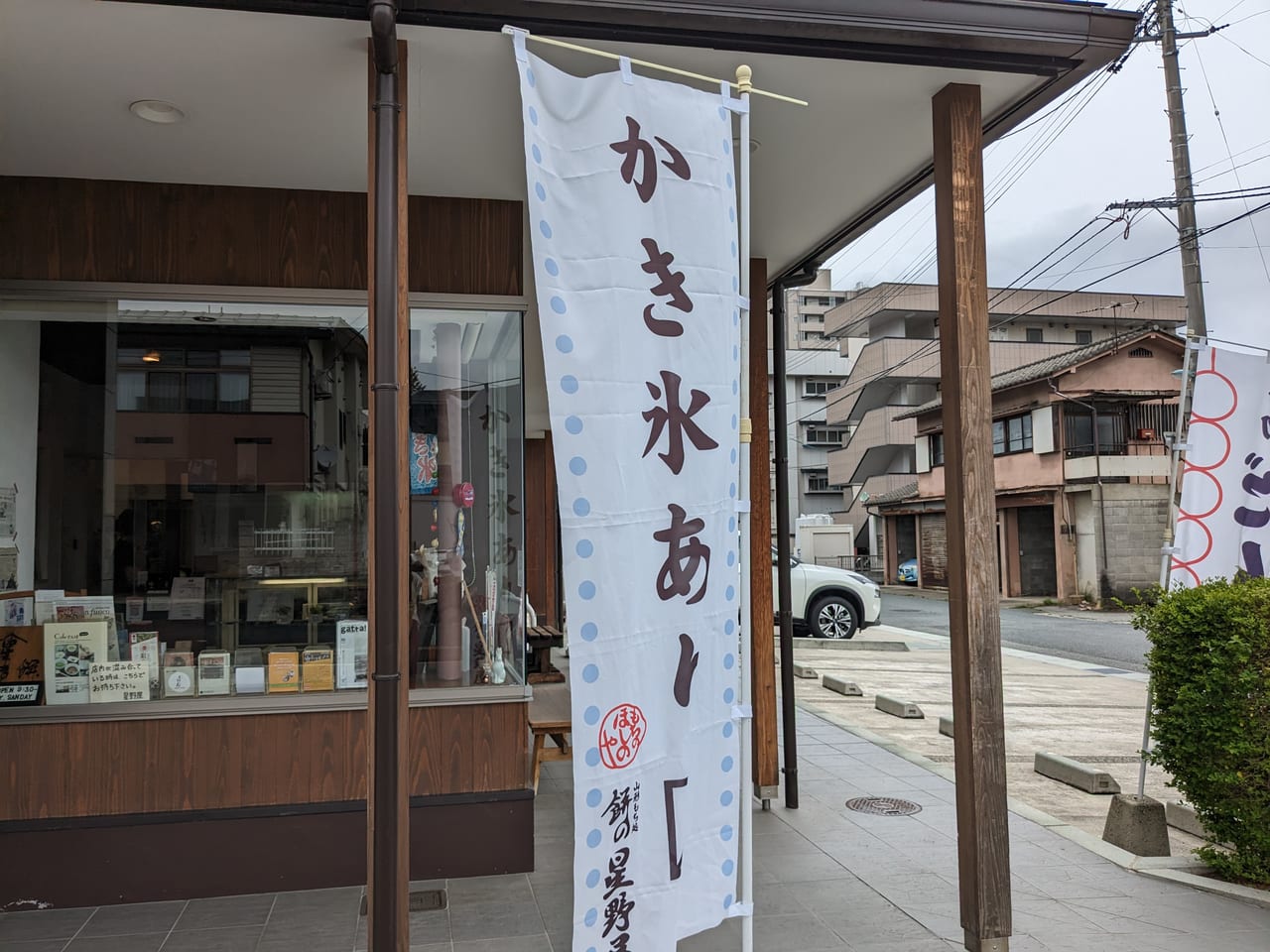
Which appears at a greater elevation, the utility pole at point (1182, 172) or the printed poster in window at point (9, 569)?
the utility pole at point (1182, 172)

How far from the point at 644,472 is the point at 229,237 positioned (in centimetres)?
298

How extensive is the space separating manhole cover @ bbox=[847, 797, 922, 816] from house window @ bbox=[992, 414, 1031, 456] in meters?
22.9

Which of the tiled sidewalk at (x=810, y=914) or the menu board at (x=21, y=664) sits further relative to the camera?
the menu board at (x=21, y=664)

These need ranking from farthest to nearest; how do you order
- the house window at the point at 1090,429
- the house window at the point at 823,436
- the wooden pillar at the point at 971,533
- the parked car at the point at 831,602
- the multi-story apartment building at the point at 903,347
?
the house window at the point at 823,436 → the multi-story apartment building at the point at 903,347 → the house window at the point at 1090,429 → the parked car at the point at 831,602 → the wooden pillar at the point at 971,533

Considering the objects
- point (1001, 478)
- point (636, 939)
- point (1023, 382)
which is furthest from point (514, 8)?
point (1001, 478)

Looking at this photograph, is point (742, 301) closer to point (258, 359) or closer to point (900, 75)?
point (900, 75)

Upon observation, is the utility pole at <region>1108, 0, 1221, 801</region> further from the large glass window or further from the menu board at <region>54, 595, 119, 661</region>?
the menu board at <region>54, 595, 119, 661</region>

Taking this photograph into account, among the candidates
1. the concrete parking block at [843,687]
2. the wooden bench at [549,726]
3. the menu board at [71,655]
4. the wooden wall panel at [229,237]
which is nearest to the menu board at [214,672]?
the menu board at [71,655]

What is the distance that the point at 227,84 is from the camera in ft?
11.7

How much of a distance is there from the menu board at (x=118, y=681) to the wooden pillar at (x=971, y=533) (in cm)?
383

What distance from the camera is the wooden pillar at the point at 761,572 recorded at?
233 inches

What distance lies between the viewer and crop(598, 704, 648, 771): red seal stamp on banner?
2.86m

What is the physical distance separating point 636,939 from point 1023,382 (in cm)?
2666

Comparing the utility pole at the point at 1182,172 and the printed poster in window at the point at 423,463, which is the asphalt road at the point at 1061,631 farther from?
the printed poster in window at the point at 423,463
